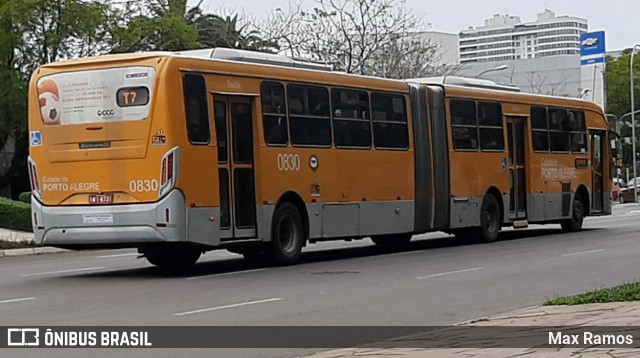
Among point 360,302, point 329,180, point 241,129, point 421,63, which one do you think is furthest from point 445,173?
point 421,63

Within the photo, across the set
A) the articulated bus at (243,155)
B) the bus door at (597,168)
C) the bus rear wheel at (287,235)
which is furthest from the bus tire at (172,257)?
the bus door at (597,168)

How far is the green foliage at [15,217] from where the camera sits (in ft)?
109

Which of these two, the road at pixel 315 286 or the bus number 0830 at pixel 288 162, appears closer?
the road at pixel 315 286

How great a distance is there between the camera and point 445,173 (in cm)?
2530

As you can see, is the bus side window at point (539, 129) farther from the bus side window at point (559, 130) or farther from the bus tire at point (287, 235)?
the bus tire at point (287, 235)

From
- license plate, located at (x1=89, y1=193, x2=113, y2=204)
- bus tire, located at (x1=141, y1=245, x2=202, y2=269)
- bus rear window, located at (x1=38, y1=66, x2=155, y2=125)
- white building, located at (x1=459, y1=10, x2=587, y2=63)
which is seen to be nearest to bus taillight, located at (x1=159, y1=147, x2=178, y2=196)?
bus rear window, located at (x1=38, y1=66, x2=155, y2=125)

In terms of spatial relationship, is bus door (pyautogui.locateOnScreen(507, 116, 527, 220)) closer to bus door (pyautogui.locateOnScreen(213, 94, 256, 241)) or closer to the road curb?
bus door (pyautogui.locateOnScreen(213, 94, 256, 241))

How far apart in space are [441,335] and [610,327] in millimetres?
1569

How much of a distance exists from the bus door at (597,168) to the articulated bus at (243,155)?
5591 millimetres

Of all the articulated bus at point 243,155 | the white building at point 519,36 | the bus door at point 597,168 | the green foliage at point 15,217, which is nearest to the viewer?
the articulated bus at point 243,155

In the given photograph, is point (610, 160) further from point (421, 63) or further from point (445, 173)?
point (421, 63)

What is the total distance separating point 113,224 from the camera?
18.2 metres

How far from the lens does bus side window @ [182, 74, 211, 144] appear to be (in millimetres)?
18484

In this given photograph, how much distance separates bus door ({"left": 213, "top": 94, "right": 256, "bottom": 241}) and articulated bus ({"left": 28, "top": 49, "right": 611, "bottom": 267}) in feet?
0.07
